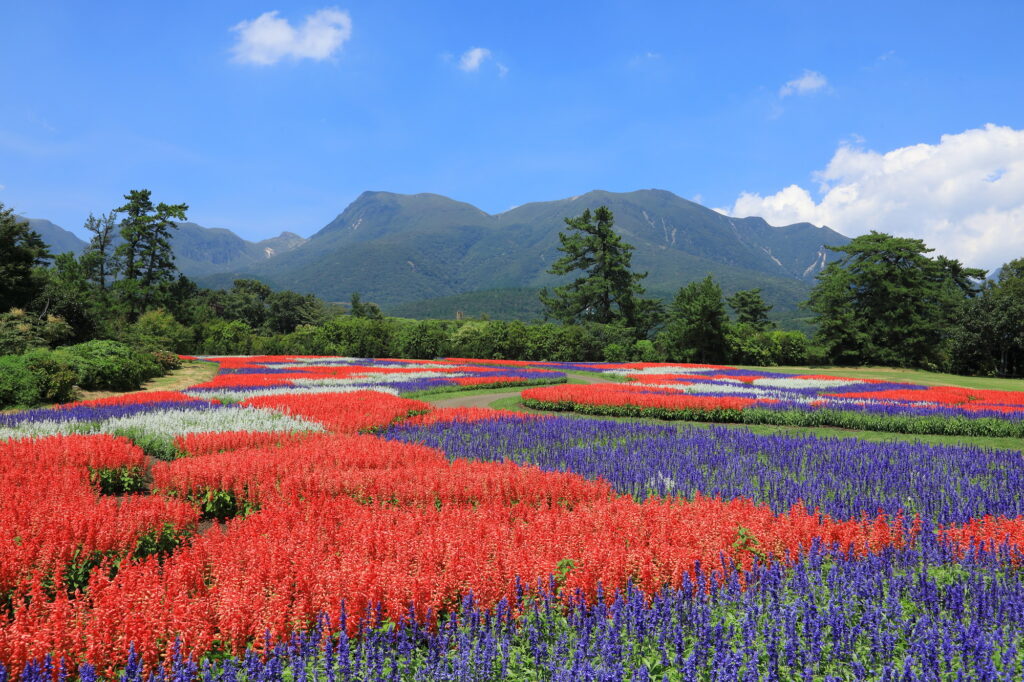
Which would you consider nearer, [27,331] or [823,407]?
[823,407]

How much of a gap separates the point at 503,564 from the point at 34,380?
19.9 m

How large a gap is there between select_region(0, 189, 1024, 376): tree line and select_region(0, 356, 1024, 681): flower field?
28.9 metres

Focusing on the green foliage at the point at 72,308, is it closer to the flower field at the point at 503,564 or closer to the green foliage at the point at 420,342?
the green foliage at the point at 420,342

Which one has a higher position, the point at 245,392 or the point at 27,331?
the point at 27,331

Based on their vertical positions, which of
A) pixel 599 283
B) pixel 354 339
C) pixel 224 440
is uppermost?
pixel 599 283

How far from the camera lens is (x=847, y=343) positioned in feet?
159

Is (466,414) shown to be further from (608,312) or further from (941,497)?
(608,312)

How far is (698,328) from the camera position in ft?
152

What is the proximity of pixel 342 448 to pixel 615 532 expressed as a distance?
5280 millimetres

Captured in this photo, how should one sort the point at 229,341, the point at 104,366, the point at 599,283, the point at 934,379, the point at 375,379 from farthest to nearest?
the point at 599,283 < the point at 229,341 < the point at 934,379 < the point at 375,379 < the point at 104,366

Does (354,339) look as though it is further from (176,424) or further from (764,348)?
(176,424)

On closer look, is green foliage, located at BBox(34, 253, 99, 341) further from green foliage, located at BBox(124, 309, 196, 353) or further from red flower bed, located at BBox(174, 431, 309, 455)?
red flower bed, located at BBox(174, 431, 309, 455)

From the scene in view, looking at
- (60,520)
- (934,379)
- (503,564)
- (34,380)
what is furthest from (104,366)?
(934,379)

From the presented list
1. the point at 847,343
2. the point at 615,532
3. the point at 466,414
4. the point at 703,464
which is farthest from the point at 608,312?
the point at 615,532
